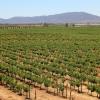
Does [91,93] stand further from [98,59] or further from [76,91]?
[98,59]

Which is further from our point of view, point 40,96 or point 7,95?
point 7,95

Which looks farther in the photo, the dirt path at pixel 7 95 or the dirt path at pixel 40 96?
the dirt path at pixel 7 95

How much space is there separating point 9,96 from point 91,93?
4.40 metres

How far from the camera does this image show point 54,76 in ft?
70.0

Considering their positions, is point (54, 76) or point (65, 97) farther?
point (54, 76)

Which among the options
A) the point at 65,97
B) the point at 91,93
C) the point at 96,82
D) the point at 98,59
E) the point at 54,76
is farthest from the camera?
the point at 98,59

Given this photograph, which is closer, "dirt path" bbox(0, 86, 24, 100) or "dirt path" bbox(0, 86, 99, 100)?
"dirt path" bbox(0, 86, 99, 100)

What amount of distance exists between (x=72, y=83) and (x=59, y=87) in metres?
1.36

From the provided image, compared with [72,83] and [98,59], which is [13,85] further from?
[98,59]

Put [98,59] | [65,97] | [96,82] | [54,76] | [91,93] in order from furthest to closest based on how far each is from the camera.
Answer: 1. [98,59]
2. [54,76]
3. [96,82]
4. [91,93]
5. [65,97]

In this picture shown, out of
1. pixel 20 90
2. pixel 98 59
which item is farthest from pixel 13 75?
pixel 98 59

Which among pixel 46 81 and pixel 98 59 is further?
pixel 98 59

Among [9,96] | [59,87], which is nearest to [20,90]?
[9,96]

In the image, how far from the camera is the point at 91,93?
1772 cm
